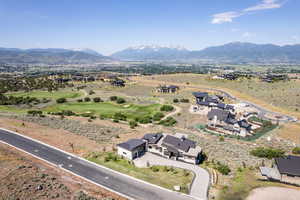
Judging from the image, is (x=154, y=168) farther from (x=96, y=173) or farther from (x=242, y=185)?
(x=242, y=185)

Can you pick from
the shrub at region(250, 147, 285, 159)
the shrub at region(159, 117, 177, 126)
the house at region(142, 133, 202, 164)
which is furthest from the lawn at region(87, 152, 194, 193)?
the shrub at region(159, 117, 177, 126)

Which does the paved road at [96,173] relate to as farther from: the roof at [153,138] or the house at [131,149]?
the roof at [153,138]

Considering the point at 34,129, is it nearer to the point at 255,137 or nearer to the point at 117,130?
the point at 117,130

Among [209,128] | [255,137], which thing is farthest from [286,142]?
[209,128]

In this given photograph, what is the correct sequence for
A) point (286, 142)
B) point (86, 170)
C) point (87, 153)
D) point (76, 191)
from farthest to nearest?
1. point (286, 142)
2. point (87, 153)
3. point (86, 170)
4. point (76, 191)

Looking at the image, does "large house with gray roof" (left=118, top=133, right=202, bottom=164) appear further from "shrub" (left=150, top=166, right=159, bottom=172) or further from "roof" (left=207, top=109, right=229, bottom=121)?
"roof" (left=207, top=109, right=229, bottom=121)

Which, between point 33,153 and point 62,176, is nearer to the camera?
point 62,176
